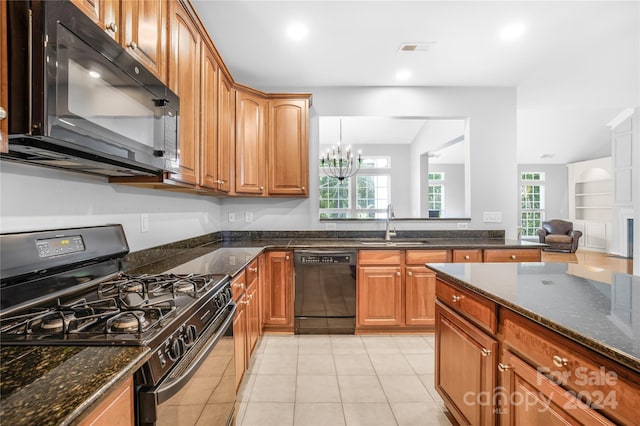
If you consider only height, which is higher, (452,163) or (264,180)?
(452,163)

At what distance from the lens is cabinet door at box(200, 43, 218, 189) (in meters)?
2.21

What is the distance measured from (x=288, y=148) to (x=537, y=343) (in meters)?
2.72

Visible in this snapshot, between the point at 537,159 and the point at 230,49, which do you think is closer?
the point at 230,49

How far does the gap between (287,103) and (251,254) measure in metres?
1.69

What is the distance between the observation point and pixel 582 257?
7.74 meters

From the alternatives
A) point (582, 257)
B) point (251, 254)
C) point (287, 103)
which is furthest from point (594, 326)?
point (582, 257)

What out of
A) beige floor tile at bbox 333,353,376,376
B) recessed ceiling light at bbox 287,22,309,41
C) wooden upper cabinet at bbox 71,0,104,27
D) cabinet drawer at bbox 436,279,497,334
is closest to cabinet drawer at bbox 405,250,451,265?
beige floor tile at bbox 333,353,376,376

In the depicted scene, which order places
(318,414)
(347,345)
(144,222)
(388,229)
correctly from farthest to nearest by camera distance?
(388,229) < (347,345) < (144,222) < (318,414)

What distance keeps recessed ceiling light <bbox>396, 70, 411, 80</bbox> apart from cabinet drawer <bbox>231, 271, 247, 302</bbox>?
258 cm

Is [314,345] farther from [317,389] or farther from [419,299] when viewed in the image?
[419,299]

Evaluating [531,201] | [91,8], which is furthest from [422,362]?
[531,201]

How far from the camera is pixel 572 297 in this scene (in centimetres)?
121

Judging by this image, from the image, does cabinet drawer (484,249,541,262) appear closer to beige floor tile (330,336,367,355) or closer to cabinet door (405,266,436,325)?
cabinet door (405,266,436,325)

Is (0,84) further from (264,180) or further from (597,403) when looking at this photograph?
(264,180)
